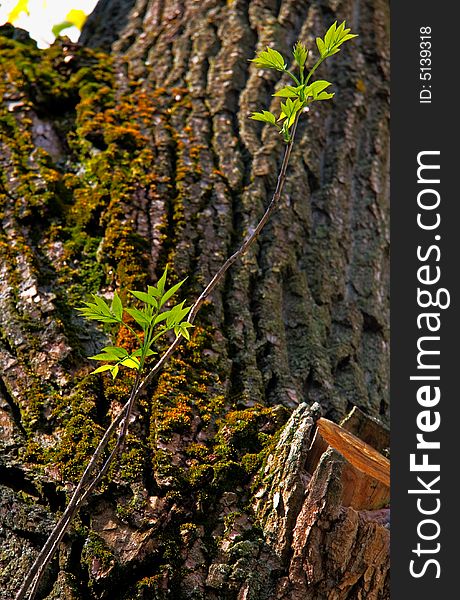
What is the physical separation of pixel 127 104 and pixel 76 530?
54.6 inches

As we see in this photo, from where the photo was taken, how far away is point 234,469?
1405mm

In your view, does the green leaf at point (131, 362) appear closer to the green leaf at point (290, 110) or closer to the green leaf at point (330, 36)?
the green leaf at point (290, 110)

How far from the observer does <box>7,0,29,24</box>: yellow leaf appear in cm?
305

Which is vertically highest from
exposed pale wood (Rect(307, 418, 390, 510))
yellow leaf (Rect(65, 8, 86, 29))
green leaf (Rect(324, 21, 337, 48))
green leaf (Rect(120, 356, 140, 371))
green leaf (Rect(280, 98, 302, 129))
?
yellow leaf (Rect(65, 8, 86, 29))

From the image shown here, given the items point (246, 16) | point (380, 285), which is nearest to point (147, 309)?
point (380, 285)

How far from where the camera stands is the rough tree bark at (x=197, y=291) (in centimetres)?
130

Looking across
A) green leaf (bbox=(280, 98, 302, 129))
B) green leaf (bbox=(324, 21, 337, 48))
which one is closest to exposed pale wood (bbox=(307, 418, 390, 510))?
green leaf (bbox=(280, 98, 302, 129))

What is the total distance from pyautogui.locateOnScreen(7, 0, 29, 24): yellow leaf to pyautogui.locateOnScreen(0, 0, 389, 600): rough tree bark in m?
0.34

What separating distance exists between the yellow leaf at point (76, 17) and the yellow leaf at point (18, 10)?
218 millimetres

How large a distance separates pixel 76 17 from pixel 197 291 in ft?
6.67

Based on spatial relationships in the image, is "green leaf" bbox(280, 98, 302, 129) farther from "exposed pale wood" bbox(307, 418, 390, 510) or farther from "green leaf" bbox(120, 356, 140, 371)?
"exposed pale wood" bbox(307, 418, 390, 510)

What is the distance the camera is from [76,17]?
10.9 feet

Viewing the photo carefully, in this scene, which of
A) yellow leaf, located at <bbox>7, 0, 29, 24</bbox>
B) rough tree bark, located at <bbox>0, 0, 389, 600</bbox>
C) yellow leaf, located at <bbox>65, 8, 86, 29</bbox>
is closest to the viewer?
rough tree bark, located at <bbox>0, 0, 389, 600</bbox>

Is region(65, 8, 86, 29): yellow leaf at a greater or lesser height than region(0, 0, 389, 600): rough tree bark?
greater
